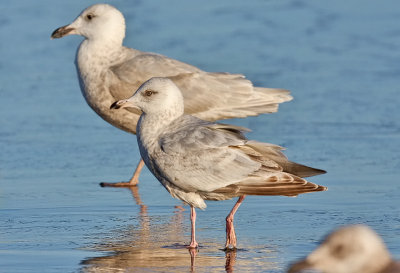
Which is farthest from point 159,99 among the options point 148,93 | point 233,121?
point 233,121

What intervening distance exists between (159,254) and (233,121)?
5733 millimetres

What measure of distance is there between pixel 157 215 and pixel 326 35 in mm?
9093

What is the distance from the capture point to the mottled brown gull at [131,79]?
10.4 m

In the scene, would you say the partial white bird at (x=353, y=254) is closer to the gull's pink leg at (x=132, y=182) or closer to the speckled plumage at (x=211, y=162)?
the speckled plumage at (x=211, y=162)

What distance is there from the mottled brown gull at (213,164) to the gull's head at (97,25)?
3.56 m

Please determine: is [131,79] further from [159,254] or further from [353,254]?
[353,254]

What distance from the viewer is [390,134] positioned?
11383 millimetres

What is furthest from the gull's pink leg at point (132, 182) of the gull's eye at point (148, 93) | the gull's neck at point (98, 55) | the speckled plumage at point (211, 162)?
the speckled plumage at point (211, 162)

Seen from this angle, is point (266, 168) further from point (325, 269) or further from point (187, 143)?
point (325, 269)

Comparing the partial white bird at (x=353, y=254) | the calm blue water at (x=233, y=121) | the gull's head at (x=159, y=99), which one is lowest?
the calm blue water at (x=233, y=121)

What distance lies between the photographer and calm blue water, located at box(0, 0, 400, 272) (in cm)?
724

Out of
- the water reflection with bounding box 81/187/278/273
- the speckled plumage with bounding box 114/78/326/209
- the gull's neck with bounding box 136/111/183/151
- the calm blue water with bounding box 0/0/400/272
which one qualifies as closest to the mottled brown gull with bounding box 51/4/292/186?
the calm blue water with bounding box 0/0/400/272

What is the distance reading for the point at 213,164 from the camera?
7.21 metres

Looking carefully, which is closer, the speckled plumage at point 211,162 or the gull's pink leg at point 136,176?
the speckled plumage at point 211,162
